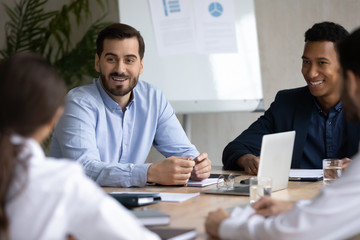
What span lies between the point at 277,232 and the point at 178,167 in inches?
40.9

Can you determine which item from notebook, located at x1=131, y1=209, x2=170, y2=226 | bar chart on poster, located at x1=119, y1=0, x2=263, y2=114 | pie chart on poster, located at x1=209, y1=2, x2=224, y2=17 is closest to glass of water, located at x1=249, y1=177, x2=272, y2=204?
notebook, located at x1=131, y1=209, x2=170, y2=226

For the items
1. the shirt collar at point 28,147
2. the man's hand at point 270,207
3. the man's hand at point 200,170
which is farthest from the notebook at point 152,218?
the man's hand at point 200,170

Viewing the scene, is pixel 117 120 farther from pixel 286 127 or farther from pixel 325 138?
pixel 325 138

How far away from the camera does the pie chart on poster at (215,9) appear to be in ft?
14.2

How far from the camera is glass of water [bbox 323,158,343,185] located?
7.85 ft

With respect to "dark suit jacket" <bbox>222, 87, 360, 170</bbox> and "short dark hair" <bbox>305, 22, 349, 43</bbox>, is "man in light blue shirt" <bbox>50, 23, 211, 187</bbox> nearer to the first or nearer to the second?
"dark suit jacket" <bbox>222, 87, 360, 170</bbox>

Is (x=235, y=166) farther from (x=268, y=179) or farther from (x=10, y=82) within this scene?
(x=10, y=82)

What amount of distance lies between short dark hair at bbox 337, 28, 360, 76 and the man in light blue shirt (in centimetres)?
99

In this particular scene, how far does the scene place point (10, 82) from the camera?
118 centimetres

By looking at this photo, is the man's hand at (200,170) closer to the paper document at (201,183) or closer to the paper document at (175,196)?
the paper document at (201,183)

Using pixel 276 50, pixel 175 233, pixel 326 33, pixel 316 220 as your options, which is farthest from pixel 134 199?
pixel 276 50

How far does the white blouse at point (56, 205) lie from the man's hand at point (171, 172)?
3.71 ft

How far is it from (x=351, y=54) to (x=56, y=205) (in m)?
0.90

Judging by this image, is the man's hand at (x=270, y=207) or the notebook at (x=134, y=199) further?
the notebook at (x=134, y=199)
